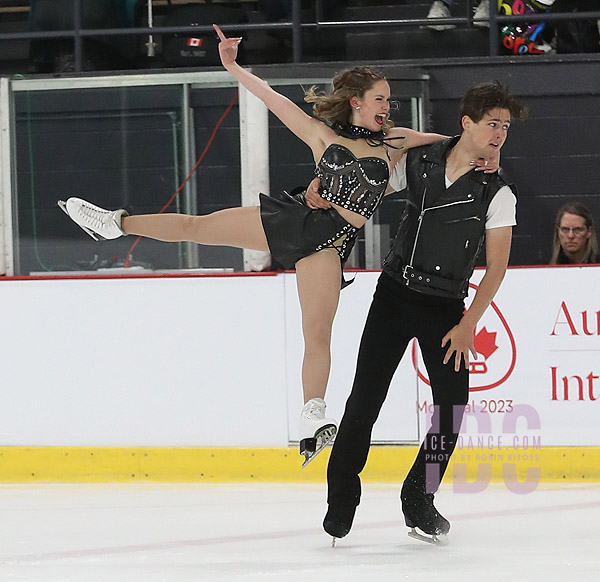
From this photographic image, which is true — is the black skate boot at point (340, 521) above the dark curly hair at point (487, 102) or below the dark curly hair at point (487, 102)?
below

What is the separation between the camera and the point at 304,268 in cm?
366

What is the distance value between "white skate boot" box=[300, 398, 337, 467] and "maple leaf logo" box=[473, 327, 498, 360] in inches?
70.9

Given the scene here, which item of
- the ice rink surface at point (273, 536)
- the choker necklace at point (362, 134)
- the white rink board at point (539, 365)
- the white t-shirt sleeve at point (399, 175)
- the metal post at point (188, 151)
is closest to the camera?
the ice rink surface at point (273, 536)

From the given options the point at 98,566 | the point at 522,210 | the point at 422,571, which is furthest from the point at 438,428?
the point at 522,210

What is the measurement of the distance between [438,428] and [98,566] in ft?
3.73

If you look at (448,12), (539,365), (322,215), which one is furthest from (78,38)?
(322,215)

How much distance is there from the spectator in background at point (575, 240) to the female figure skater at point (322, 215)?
1.99m

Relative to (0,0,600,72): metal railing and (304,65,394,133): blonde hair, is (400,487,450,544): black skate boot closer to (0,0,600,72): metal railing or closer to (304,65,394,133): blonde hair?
(304,65,394,133): blonde hair

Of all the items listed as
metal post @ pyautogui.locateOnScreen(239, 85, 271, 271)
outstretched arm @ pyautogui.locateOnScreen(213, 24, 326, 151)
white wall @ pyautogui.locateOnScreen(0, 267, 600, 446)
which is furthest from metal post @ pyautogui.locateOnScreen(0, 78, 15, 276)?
outstretched arm @ pyautogui.locateOnScreen(213, 24, 326, 151)

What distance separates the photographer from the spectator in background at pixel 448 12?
6895 mm

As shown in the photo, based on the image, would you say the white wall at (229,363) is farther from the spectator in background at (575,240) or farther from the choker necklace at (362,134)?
the choker necklace at (362,134)

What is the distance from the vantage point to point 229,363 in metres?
5.35

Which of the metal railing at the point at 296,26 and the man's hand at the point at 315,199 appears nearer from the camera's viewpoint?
the man's hand at the point at 315,199

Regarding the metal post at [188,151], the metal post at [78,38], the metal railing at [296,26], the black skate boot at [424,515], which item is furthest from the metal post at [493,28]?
the black skate boot at [424,515]
